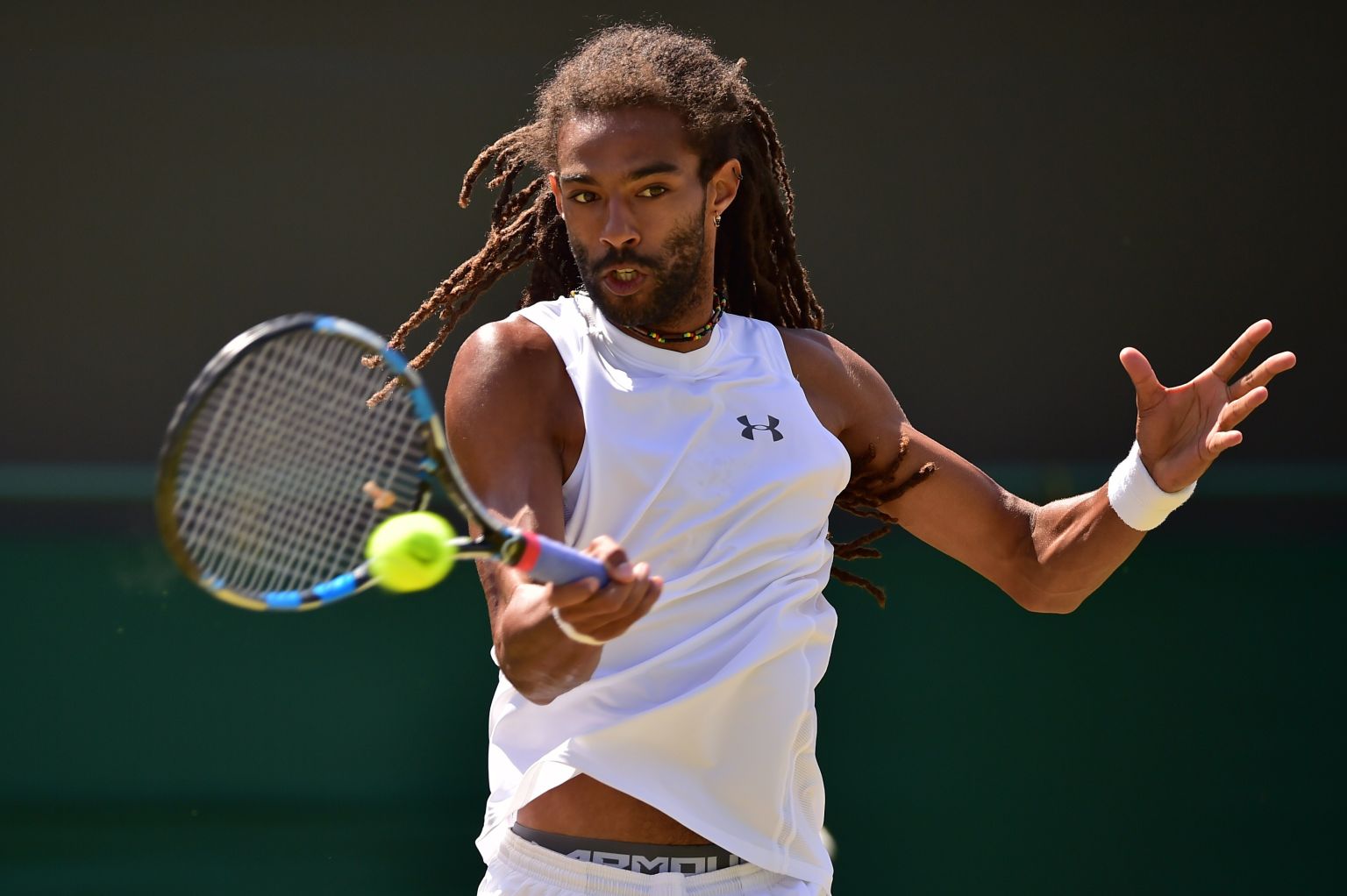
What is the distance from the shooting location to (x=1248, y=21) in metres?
4.55

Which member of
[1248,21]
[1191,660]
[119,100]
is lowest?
[1191,660]

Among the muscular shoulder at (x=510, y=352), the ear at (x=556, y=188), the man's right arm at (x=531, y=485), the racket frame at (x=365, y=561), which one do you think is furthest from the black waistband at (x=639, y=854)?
the ear at (x=556, y=188)

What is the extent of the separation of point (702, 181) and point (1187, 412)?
2.69ft

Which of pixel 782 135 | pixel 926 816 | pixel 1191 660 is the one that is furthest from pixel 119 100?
pixel 1191 660

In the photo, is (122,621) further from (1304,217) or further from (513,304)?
(1304,217)

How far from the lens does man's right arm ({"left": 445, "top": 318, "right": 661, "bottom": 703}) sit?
189cm

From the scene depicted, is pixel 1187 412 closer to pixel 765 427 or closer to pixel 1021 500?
pixel 1021 500

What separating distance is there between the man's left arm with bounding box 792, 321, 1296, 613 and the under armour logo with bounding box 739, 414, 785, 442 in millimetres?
194

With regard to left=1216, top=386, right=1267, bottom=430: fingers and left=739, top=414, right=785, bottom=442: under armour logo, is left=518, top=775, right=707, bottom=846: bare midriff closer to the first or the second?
left=739, top=414, right=785, bottom=442: under armour logo

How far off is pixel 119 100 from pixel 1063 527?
2.83 metres

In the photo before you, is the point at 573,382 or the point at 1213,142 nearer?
the point at 573,382

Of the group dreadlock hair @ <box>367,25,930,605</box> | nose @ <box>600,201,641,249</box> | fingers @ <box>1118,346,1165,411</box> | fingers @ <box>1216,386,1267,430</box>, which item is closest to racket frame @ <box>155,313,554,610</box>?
nose @ <box>600,201,641,249</box>

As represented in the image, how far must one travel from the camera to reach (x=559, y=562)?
187 centimetres

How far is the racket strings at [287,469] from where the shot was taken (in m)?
1.91
